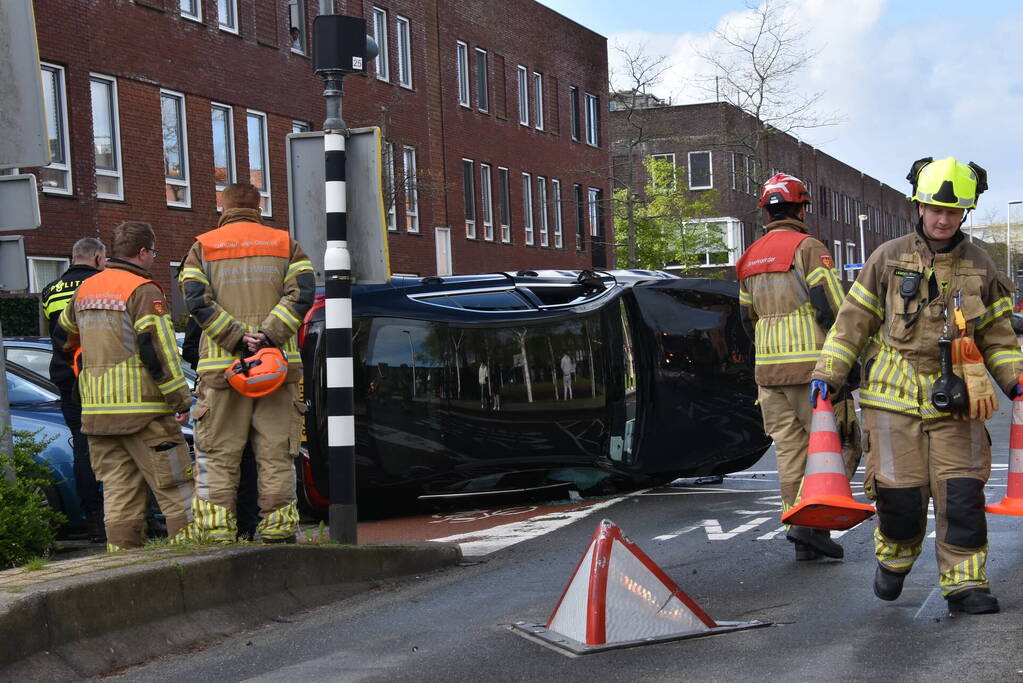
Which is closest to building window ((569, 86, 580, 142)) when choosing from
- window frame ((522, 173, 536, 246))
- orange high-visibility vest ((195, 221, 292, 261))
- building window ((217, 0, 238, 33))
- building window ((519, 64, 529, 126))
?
building window ((519, 64, 529, 126))

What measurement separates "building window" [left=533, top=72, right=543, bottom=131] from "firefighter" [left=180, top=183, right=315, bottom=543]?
118 ft

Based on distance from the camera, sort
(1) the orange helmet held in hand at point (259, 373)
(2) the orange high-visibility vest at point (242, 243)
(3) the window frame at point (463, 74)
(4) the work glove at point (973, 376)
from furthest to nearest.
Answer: (3) the window frame at point (463, 74), (2) the orange high-visibility vest at point (242, 243), (1) the orange helmet held in hand at point (259, 373), (4) the work glove at point (973, 376)

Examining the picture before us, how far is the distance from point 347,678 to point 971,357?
278 centimetres

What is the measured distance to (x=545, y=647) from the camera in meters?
5.67

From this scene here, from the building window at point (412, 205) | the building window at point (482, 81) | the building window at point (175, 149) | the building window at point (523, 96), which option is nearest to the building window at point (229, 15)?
the building window at point (175, 149)

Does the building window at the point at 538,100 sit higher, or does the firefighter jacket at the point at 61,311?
the building window at the point at 538,100

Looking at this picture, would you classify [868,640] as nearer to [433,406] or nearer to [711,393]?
[433,406]

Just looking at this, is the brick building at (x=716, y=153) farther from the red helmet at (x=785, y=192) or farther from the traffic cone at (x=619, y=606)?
the traffic cone at (x=619, y=606)

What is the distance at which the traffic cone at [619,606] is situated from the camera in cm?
559

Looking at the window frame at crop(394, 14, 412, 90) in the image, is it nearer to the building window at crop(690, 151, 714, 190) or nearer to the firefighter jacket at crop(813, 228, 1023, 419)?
the building window at crop(690, 151, 714, 190)

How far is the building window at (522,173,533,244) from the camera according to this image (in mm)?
42469

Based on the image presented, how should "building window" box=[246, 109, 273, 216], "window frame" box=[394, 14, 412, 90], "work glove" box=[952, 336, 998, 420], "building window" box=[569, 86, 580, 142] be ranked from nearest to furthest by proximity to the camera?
"work glove" box=[952, 336, 998, 420]
"building window" box=[246, 109, 273, 216]
"window frame" box=[394, 14, 412, 90]
"building window" box=[569, 86, 580, 142]

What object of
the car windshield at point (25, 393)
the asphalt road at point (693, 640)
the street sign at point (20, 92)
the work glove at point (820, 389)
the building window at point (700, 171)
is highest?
the building window at point (700, 171)

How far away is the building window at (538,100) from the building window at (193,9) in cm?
1712
